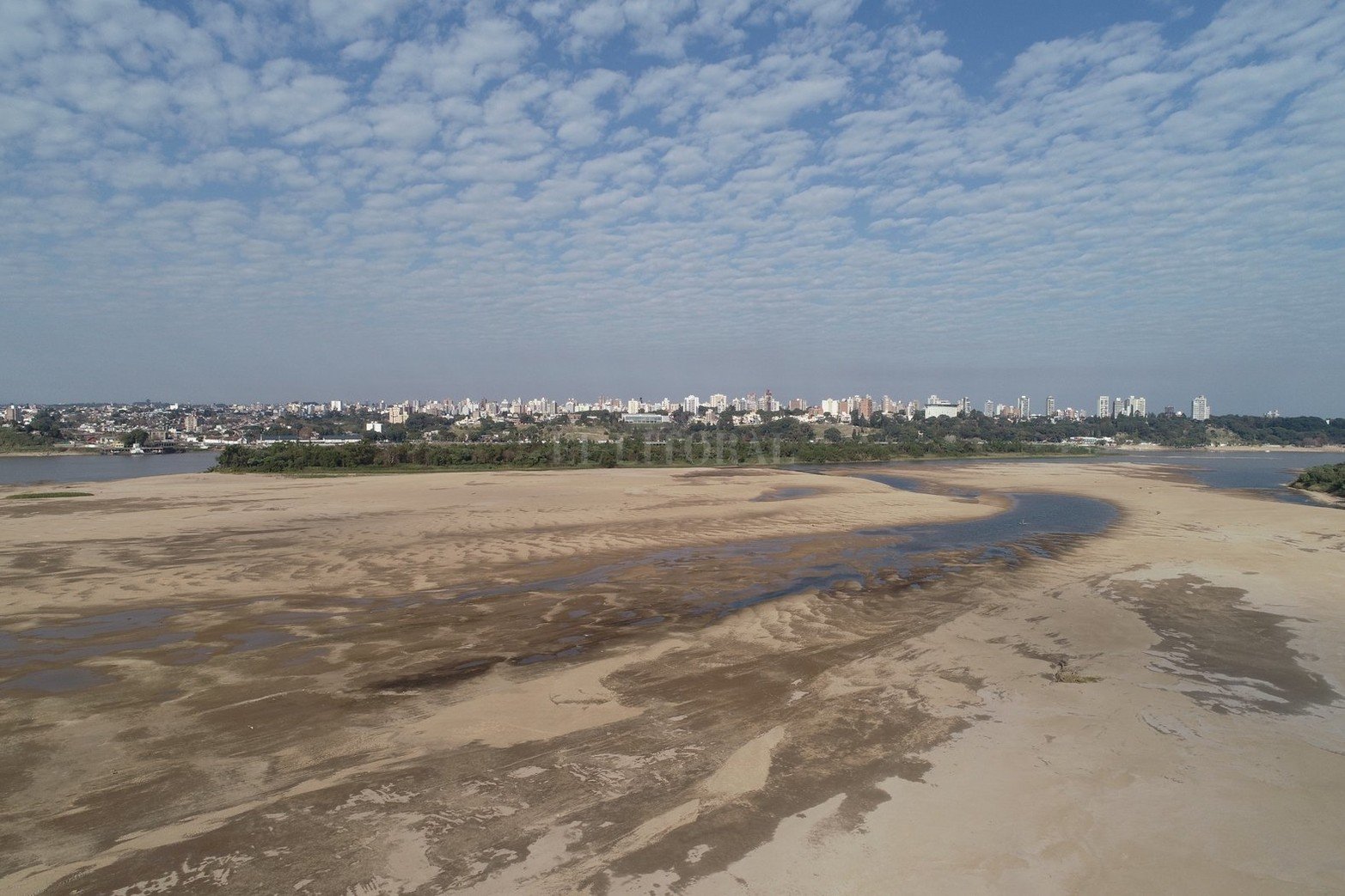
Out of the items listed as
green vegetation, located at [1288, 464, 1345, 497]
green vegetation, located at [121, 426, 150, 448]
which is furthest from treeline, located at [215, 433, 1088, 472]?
green vegetation, located at [121, 426, 150, 448]

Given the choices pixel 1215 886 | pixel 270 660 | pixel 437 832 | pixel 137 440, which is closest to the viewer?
pixel 1215 886

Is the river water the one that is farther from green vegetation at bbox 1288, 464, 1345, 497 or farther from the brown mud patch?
green vegetation at bbox 1288, 464, 1345, 497

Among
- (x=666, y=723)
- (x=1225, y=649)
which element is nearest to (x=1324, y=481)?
(x=1225, y=649)

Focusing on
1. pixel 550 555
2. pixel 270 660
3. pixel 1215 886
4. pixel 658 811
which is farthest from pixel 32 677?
pixel 1215 886

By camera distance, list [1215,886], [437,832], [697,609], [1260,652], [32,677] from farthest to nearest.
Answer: [697,609]
[1260,652]
[32,677]
[437,832]
[1215,886]

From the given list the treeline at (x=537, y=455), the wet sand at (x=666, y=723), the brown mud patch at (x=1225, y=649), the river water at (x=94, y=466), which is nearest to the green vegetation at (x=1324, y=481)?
the wet sand at (x=666, y=723)

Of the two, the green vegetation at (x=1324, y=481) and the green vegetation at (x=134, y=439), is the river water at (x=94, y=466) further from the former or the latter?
the green vegetation at (x=1324, y=481)

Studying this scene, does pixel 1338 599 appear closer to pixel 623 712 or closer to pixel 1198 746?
pixel 1198 746
